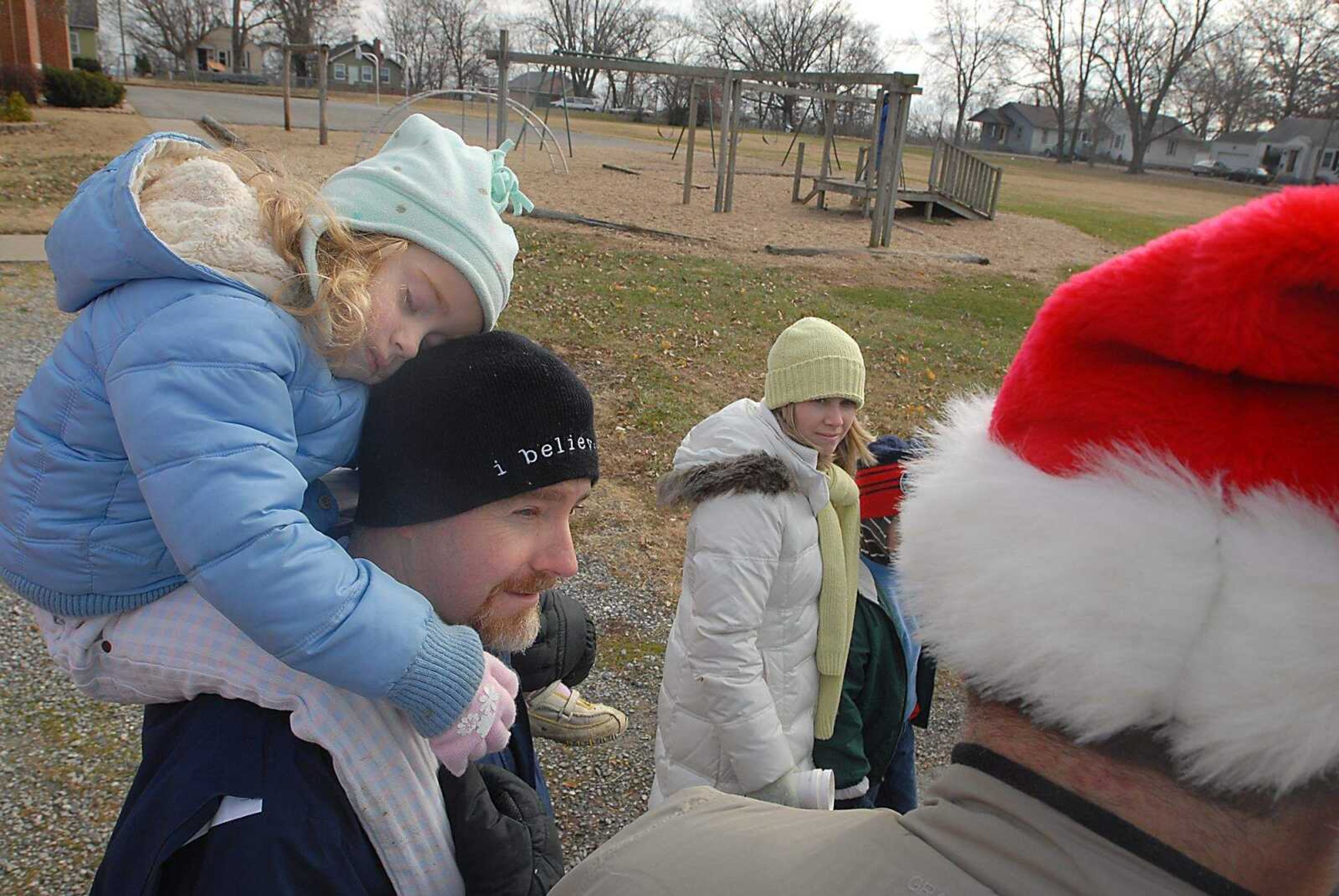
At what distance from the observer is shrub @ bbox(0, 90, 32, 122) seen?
71.8 ft

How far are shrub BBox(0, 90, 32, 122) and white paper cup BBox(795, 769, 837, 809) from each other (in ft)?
85.0

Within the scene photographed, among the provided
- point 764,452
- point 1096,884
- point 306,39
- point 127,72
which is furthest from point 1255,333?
point 127,72

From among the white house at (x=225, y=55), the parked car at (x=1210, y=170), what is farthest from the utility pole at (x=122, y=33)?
the parked car at (x=1210, y=170)

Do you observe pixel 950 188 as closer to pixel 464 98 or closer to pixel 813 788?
pixel 464 98

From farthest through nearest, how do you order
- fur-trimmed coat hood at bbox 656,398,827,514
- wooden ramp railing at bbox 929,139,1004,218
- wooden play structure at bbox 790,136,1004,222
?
wooden ramp railing at bbox 929,139,1004,218
wooden play structure at bbox 790,136,1004,222
fur-trimmed coat hood at bbox 656,398,827,514

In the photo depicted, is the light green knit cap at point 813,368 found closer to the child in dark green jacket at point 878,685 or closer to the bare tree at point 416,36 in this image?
the child in dark green jacket at point 878,685

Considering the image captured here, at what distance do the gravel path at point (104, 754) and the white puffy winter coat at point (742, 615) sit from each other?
78 centimetres

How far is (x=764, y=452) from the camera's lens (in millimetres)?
2816

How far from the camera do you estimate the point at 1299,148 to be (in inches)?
3095

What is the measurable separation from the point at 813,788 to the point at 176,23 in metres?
82.9

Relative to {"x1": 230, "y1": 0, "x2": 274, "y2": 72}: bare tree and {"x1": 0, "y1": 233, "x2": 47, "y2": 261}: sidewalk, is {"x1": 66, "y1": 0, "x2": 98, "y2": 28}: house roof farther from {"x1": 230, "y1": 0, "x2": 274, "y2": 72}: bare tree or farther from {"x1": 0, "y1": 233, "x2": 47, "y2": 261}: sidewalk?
{"x1": 0, "y1": 233, "x2": 47, "y2": 261}: sidewalk

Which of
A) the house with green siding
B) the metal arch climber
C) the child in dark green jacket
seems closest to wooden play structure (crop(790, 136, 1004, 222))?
the metal arch climber

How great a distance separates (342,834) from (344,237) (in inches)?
39.0

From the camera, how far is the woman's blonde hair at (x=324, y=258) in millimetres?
1600
